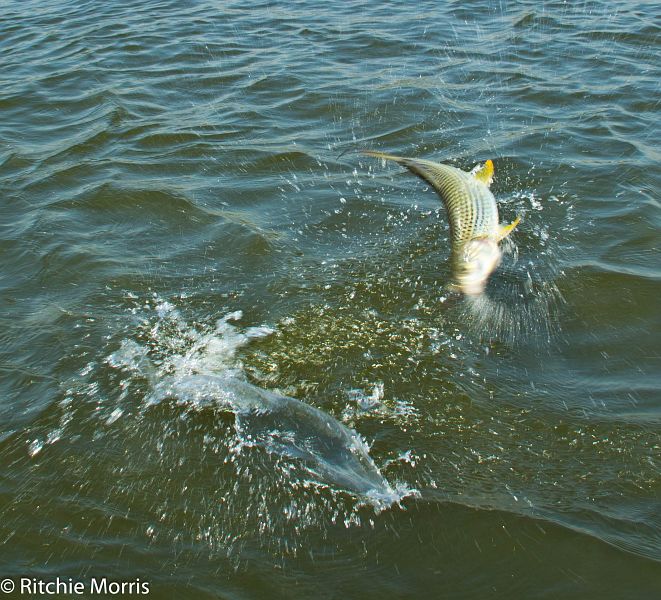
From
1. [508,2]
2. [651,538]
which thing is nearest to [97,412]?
[651,538]

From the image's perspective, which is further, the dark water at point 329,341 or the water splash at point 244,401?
the water splash at point 244,401

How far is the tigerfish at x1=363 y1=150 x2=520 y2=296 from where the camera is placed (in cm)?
444

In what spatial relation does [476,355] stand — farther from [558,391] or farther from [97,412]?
[97,412]

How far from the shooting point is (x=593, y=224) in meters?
6.14

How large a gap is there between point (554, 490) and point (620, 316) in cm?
183
